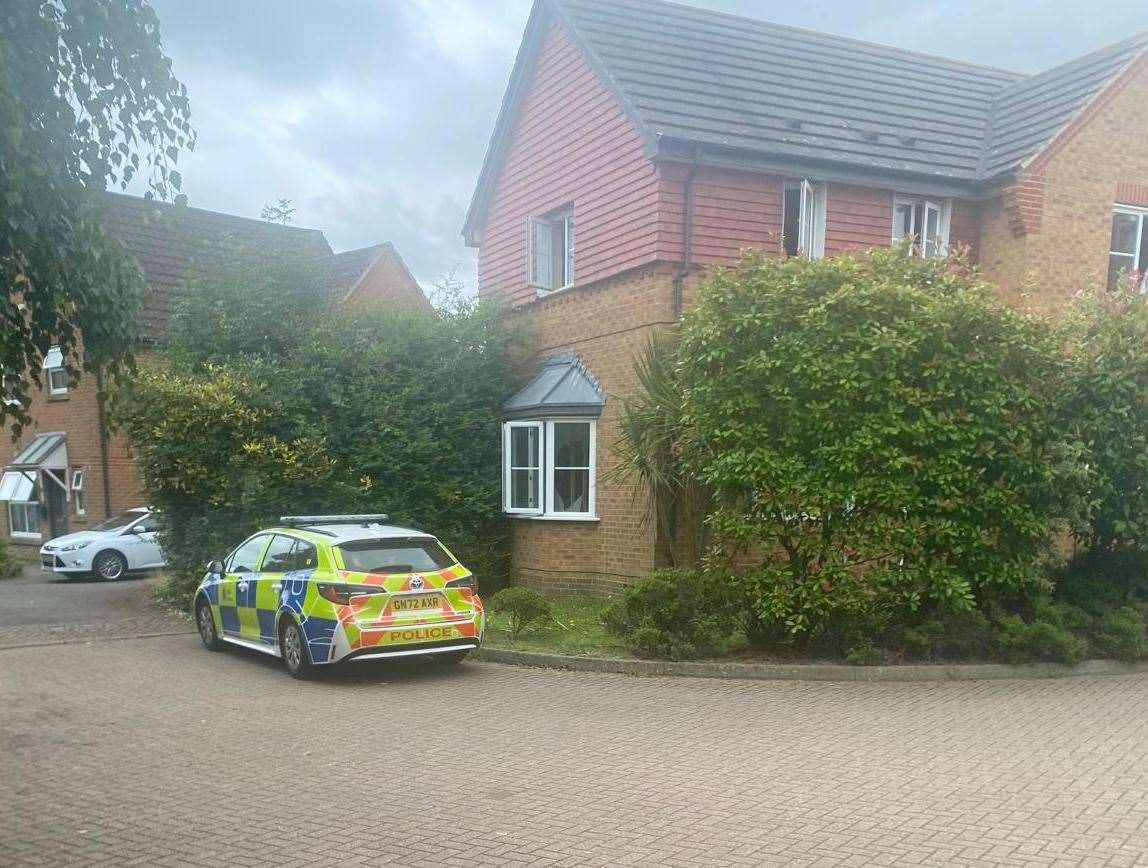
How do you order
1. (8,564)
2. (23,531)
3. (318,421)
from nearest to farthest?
1. (318,421)
2. (8,564)
3. (23,531)

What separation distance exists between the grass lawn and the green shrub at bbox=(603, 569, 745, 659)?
348mm

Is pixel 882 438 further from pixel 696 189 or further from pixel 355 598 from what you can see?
pixel 696 189

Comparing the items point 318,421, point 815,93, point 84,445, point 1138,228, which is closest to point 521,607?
point 318,421

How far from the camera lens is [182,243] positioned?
2195cm

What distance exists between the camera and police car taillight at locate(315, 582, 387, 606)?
9305 mm

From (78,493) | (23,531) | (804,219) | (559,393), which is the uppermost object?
(804,219)

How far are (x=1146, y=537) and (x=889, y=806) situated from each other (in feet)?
20.6

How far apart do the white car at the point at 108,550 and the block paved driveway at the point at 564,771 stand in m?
10.2

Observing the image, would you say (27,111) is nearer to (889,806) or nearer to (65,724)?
(65,724)

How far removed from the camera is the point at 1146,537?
33.9 ft

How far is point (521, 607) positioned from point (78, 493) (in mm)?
16431

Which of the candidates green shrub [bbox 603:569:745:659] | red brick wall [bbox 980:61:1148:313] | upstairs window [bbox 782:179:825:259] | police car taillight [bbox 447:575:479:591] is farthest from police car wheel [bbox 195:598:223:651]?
red brick wall [bbox 980:61:1148:313]

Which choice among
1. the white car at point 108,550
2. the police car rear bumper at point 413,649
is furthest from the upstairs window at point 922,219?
the white car at point 108,550

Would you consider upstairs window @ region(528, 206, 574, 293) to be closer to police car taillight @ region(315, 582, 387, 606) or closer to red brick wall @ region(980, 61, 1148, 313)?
red brick wall @ region(980, 61, 1148, 313)
